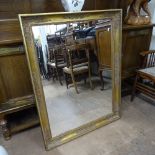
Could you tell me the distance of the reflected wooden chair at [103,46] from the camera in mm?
1693

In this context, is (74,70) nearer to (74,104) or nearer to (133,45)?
(74,104)

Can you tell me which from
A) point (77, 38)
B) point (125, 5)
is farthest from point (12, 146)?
point (125, 5)

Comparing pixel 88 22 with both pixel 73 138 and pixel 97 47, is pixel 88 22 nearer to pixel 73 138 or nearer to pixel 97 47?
pixel 97 47

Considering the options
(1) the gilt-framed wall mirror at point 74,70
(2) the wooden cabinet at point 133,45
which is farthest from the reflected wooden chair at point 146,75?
(1) the gilt-framed wall mirror at point 74,70

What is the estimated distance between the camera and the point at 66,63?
5.42ft

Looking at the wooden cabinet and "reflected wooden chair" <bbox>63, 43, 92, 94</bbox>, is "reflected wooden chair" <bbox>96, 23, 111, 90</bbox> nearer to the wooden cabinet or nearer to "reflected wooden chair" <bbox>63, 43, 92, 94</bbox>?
"reflected wooden chair" <bbox>63, 43, 92, 94</bbox>

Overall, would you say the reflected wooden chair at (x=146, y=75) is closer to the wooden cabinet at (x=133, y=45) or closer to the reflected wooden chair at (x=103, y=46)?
the wooden cabinet at (x=133, y=45)

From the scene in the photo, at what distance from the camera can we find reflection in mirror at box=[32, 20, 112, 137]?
61.0 inches

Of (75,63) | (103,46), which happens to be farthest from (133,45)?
(75,63)

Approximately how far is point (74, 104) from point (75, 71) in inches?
14.7

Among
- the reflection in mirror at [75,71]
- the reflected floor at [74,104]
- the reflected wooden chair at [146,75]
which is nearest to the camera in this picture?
the reflection in mirror at [75,71]

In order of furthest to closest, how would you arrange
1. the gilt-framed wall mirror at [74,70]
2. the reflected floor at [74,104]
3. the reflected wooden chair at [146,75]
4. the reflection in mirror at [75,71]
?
the reflected wooden chair at [146,75]
the reflected floor at [74,104]
the reflection in mirror at [75,71]
the gilt-framed wall mirror at [74,70]

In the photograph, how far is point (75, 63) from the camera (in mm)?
1680

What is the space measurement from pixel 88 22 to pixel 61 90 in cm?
72
